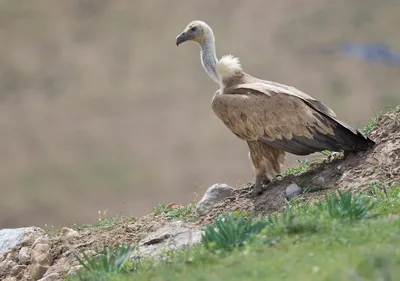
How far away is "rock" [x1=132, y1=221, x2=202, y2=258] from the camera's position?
281 inches

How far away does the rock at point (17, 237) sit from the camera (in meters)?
9.07

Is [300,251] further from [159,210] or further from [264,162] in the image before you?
[159,210]

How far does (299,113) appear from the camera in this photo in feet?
27.7

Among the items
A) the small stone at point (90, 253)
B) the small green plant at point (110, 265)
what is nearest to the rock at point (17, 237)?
the small stone at point (90, 253)

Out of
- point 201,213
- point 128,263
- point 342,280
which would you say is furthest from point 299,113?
point 342,280

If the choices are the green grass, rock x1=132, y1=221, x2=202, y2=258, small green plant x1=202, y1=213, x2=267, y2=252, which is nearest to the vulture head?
rock x1=132, y1=221, x2=202, y2=258

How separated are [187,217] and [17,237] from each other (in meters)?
1.95

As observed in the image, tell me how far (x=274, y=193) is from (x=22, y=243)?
9.30ft

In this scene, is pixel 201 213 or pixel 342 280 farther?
pixel 201 213

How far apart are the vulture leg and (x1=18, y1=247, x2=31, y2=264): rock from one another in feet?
8.16

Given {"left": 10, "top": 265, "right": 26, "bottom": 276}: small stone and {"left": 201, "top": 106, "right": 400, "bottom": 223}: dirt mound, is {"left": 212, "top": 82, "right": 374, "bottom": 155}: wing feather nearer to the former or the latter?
{"left": 201, "top": 106, "right": 400, "bottom": 223}: dirt mound

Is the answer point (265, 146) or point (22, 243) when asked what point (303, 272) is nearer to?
point (265, 146)

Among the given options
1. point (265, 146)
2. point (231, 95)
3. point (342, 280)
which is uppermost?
point (231, 95)

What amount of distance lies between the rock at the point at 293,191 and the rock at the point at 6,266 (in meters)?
2.94
